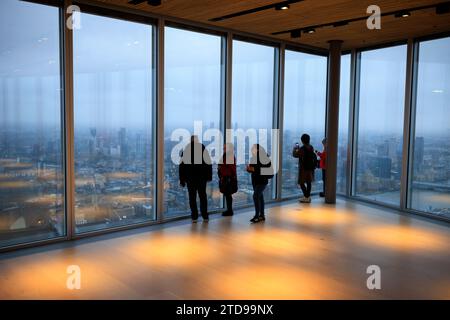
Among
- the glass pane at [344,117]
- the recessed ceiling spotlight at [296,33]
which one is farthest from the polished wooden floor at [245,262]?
the recessed ceiling spotlight at [296,33]

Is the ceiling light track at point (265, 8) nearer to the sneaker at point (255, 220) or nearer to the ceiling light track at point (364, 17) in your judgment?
the ceiling light track at point (364, 17)

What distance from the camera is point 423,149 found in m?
9.48

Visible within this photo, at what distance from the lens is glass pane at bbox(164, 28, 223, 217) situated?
8492 mm

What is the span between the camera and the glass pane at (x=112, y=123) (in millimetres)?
7375

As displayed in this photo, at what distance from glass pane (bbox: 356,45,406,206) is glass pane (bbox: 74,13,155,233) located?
220 inches

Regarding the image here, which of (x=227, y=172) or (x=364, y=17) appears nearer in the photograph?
(x=364, y=17)

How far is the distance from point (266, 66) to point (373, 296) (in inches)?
257

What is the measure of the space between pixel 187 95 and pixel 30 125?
309cm

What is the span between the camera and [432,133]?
30.5ft

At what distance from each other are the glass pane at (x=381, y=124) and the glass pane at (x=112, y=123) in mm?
5588

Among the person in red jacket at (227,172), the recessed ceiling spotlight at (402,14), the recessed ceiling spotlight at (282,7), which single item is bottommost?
the person in red jacket at (227,172)

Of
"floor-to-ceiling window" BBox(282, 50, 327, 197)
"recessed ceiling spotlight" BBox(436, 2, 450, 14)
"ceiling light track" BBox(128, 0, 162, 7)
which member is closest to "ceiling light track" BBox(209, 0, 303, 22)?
"ceiling light track" BBox(128, 0, 162, 7)

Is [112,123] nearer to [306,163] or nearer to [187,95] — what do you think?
[187,95]

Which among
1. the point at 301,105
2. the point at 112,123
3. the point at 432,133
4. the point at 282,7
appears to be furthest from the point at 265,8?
the point at 432,133
